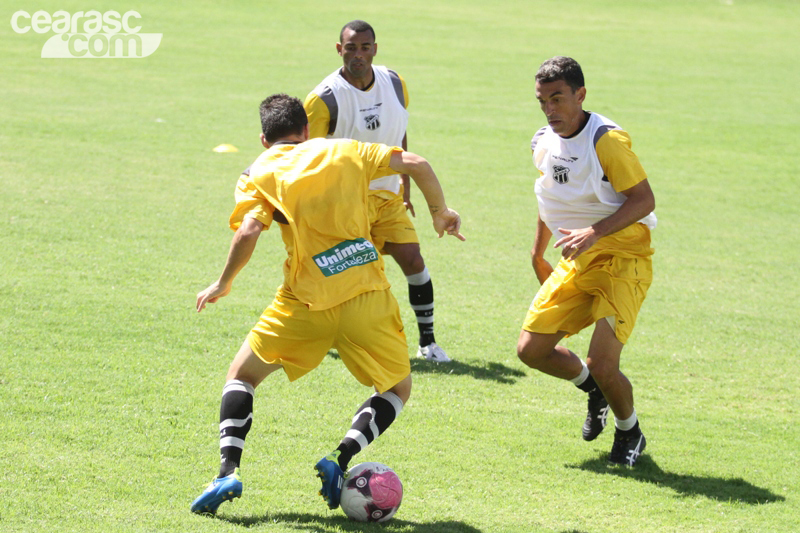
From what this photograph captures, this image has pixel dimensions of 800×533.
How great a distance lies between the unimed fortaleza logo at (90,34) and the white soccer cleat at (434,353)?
17933mm

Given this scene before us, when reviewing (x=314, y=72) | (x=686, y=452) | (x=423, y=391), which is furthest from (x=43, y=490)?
(x=314, y=72)

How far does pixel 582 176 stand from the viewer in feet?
18.0

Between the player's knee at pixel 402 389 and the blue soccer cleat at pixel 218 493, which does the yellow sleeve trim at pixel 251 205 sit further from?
the blue soccer cleat at pixel 218 493

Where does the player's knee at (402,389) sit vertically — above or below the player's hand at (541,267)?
below

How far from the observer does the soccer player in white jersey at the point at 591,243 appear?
5.29m

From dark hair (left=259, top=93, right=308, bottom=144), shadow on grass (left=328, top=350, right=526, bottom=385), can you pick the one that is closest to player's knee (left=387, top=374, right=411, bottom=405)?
dark hair (left=259, top=93, right=308, bottom=144)

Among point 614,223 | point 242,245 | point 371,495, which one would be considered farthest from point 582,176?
point 371,495

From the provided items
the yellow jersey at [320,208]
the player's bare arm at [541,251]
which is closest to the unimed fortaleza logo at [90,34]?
the player's bare arm at [541,251]

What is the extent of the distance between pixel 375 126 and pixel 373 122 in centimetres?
4

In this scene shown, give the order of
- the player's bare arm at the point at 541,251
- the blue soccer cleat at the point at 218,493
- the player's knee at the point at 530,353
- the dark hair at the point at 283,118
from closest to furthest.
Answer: the blue soccer cleat at the point at 218,493 < the dark hair at the point at 283,118 < the player's knee at the point at 530,353 < the player's bare arm at the point at 541,251

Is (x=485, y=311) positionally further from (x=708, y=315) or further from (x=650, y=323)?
(x=708, y=315)

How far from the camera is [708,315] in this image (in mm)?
8953

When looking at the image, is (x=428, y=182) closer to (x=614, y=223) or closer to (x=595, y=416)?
(x=614, y=223)

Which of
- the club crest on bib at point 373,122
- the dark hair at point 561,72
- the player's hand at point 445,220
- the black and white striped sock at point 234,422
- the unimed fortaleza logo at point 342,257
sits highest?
the dark hair at point 561,72
